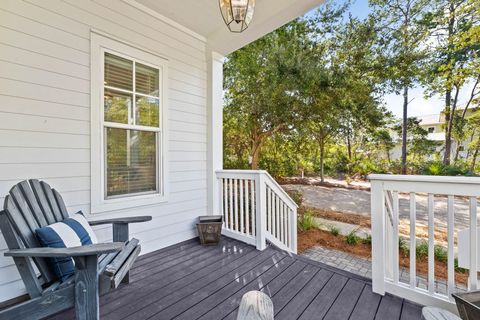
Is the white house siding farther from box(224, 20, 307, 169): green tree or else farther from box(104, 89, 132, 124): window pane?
box(224, 20, 307, 169): green tree

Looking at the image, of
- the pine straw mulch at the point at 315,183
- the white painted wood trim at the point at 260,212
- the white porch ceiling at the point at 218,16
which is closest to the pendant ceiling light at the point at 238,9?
the white porch ceiling at the point at 218,16

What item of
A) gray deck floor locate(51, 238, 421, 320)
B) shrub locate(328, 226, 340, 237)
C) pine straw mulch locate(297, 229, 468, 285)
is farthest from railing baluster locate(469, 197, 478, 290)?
shrub locate(328, 226, 340, 237)

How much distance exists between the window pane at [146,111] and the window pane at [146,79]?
92mm

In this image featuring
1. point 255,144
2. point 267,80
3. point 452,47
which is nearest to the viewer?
point 267,80

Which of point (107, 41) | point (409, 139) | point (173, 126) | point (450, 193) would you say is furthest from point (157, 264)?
point (409, 139)

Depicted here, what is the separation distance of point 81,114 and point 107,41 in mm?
818

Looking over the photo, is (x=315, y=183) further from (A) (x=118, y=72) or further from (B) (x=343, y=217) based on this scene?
(A) (x=118, y=72)

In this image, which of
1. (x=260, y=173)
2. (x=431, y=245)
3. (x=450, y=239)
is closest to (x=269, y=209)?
(x=260, y=173)

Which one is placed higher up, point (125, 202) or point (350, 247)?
point (125, 202)

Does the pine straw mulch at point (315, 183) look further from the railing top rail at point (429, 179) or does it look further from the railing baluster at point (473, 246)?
the railing baluster at point (473, 246)

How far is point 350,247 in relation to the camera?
402 cm

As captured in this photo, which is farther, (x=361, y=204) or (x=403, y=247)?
(x=361, y=204)

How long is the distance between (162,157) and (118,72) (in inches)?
41.4

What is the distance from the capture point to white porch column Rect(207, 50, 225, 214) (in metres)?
3.30
